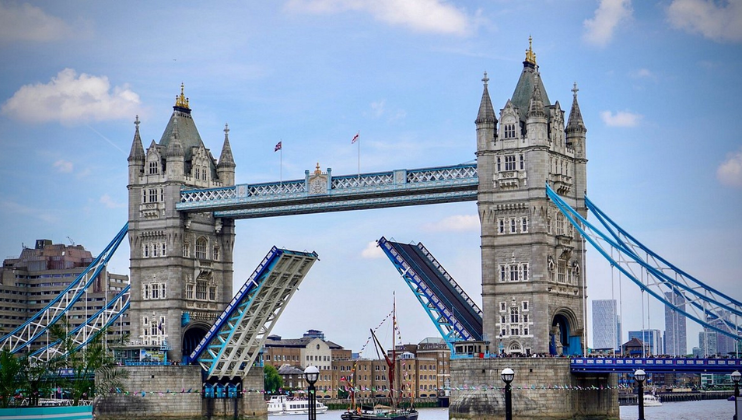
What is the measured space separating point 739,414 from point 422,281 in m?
35.0

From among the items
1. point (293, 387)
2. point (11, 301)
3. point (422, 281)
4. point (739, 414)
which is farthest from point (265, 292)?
point (11, 301)

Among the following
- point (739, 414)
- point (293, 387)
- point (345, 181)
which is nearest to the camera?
point (739, 414)

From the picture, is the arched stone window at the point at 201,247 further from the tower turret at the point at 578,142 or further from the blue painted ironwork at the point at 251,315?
the tower turret at the point at 578,142

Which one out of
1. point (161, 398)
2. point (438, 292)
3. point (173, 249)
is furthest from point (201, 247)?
point (438, 292)

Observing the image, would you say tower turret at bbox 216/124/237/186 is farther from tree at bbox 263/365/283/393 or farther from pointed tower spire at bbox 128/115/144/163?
tree at bbox 263/365/283/393

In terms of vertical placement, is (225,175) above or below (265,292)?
above

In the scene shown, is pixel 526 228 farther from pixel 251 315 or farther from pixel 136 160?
pixel 136 160

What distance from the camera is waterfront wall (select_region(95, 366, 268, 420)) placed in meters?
90.9

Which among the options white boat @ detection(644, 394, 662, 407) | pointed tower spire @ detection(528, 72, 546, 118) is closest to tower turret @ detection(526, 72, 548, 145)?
pointed tower spire @ detection(528, 72, 546, 118)

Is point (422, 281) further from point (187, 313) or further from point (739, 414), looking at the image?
point (739, 414)

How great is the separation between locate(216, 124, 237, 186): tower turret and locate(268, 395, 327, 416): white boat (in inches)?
1470

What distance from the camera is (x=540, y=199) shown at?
3167 inches

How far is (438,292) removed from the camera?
3243 inches

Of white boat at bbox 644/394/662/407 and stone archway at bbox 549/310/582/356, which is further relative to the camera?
white boat at bbox 644/394/662/407
